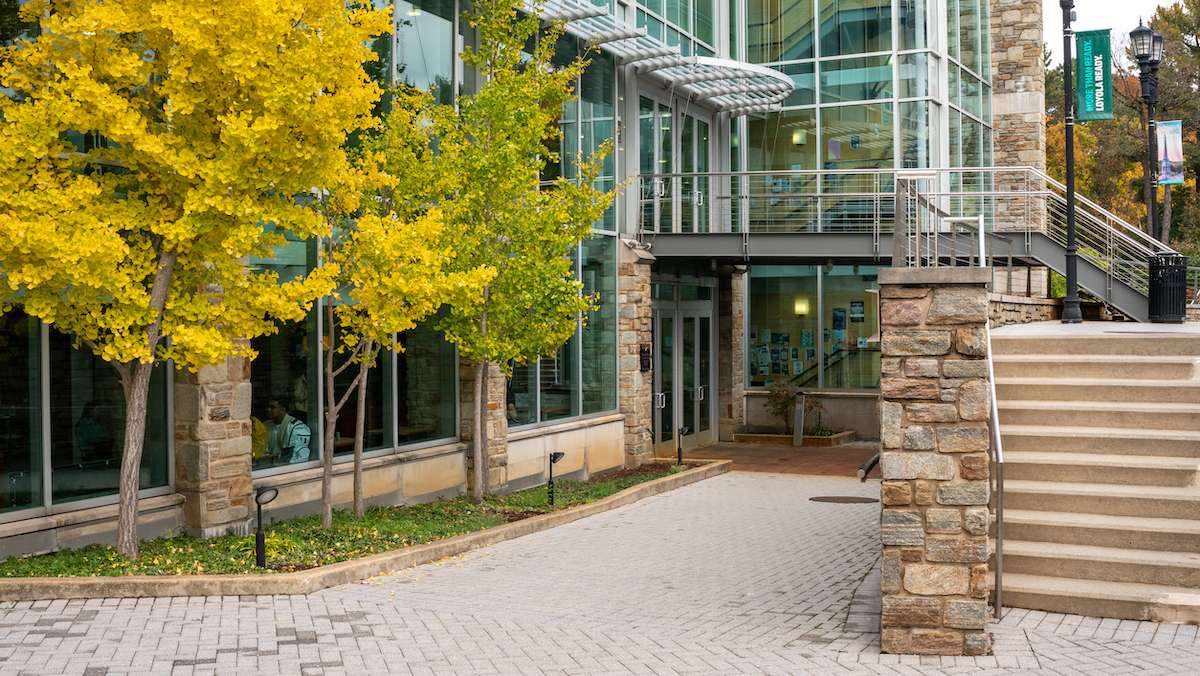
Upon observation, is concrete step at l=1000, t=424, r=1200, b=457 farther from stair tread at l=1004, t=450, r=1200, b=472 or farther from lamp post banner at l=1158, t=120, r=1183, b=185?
lamp post banner at l=1158, t=120, r=1183, b=185

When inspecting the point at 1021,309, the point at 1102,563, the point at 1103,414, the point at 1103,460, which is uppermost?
the point at 1021,309

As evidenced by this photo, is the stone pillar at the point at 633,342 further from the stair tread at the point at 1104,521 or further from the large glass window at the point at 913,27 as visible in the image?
the stair tread at the point at 1104,521

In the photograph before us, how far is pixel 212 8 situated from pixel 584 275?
10.2 m

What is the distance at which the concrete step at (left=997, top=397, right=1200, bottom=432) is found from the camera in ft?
31.2

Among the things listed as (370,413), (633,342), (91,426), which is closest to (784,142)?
(633,342)

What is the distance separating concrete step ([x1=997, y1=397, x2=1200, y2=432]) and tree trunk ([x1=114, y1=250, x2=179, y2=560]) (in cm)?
689

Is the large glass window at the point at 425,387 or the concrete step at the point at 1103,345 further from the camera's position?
the large glass window at the point at 425,387

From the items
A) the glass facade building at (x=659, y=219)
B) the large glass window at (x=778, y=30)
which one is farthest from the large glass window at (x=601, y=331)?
the large glass window at (x=778, y=30)

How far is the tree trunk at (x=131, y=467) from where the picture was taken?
936 centimetres

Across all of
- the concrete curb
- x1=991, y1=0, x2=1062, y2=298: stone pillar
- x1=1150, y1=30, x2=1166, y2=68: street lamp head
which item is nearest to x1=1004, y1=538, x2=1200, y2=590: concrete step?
the concrete curb

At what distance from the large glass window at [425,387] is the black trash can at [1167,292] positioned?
10.2 m

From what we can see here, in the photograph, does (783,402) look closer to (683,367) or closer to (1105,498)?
(683,367)

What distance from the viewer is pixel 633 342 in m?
19.5

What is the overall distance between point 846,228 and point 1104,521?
13456 mm
